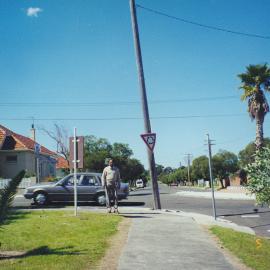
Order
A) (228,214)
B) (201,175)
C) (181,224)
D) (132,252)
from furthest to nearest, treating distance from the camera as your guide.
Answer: (201,175) → (228,214) → (181,224) → (132,252)

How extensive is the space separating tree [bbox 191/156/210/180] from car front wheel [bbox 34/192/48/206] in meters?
78.7

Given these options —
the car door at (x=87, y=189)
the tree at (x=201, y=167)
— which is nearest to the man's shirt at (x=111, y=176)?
the car door at (x=87, y=189)

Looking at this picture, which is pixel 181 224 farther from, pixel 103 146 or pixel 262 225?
pixel 103 146

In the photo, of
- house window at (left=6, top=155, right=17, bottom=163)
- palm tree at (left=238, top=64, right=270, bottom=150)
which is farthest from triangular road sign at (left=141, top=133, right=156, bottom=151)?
house window at (left=6, top=155, right=17, bottom=163)

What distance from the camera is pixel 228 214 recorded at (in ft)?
55.8

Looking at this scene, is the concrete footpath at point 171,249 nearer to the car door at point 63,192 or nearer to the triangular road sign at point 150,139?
the triangular road sign at point 150,139

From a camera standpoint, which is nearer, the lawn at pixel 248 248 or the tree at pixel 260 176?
the lawn at pixel 248 248

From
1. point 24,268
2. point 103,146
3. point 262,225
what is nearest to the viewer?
point 24,268

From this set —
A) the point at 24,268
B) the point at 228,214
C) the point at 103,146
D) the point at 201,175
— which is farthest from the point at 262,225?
the point at 201,175

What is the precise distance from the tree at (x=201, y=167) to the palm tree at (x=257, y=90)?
60326 millimetres

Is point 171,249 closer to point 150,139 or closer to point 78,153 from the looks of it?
point 78,153

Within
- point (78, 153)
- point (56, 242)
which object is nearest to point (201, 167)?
point (78, 153)

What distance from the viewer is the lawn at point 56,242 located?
6.85m

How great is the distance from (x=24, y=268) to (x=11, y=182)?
2238 mm
